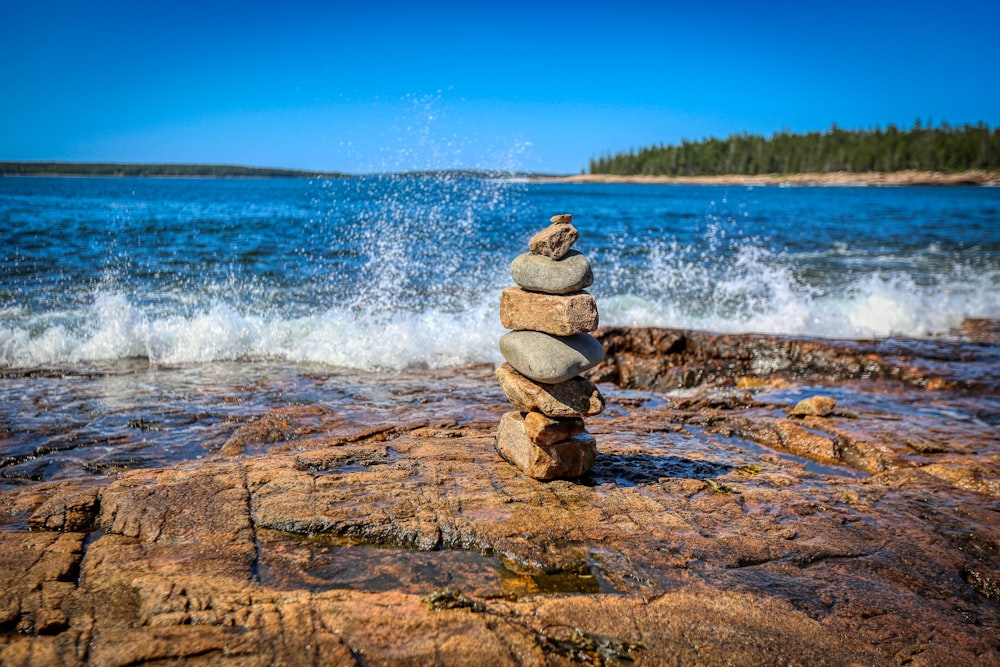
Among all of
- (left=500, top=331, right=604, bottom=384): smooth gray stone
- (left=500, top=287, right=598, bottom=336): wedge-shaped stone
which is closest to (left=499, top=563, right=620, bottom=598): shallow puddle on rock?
(left=500, top=331, right=604, bottom=384): smooth gray stone

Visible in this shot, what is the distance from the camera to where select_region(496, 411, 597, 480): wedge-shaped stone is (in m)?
4.57

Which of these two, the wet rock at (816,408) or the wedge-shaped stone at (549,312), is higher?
the wedge-shaped stone at (549,312)

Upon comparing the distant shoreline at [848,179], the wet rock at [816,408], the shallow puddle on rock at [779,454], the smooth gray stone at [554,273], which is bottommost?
Answer: the shallow puddle on rock at [779,454]

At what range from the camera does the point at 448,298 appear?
13.3m

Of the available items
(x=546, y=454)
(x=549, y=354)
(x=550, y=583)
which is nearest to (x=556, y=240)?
(x=549, y=354)

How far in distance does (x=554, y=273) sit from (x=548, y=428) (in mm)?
1116

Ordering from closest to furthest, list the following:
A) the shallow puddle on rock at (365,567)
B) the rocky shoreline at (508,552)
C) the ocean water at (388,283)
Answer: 1. the rocky shoreline at (508,552)
2. the shallow puddle on rock at (365,567)
3. the ocean water at (388,283)

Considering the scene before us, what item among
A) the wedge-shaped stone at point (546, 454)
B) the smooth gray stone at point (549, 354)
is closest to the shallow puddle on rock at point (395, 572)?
the wedge-shaped stone at point (546, 454)

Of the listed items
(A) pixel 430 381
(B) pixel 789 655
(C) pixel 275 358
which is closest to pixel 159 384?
(C) pixel 275 358

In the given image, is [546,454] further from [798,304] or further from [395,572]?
[798,304]

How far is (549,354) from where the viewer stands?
467 cm

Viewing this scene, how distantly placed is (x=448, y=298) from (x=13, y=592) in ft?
35.0

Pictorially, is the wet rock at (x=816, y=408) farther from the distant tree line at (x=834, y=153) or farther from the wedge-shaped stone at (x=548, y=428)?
the distant tree line at (x=834, y=153)

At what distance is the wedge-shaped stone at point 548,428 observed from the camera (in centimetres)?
457
